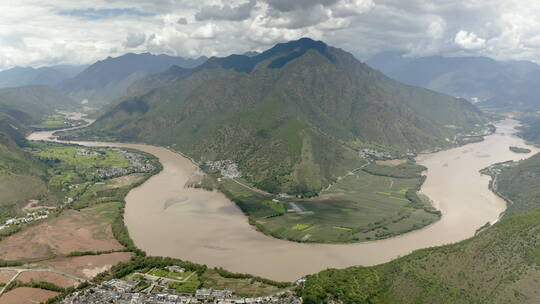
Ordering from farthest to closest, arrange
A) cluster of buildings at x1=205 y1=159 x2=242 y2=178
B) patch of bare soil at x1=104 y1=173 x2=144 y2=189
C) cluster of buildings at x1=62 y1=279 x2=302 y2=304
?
cluster of buildings at x1=205 y1=159 x2=242 y2=178
patch of bare soil at x1=104 y1=173 x2=144 y2=189
cluster of buildings at x1=62 y1=279 x2=302 y2=304

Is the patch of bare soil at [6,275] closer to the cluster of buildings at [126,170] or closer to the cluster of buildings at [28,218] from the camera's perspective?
the cluster of buildings at [28,218]

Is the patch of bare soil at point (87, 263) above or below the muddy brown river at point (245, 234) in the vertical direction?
above

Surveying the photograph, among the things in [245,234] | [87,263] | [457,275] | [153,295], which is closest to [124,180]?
[87,263]

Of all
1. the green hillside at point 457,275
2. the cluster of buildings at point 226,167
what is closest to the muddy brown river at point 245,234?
the green hillside at point 457,275

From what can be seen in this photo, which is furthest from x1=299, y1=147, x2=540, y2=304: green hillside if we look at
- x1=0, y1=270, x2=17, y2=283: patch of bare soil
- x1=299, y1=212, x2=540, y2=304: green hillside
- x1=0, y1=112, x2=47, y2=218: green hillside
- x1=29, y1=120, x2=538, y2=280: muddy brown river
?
x1=0, y1=112, x2=47, y2=218: green hillside

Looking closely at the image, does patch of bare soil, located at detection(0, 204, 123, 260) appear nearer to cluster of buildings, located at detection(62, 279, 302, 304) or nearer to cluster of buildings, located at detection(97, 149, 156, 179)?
cluster of buildings, located at detection(62, 279, 302, 304)
